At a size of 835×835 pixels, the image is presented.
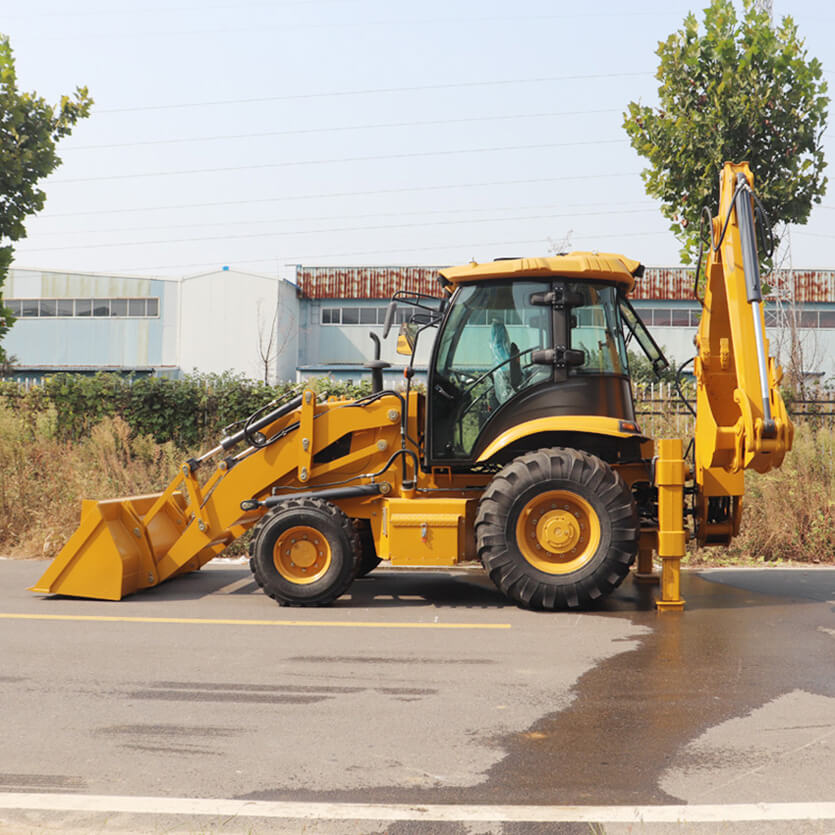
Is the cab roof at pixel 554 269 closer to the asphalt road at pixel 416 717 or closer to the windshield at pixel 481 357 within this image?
the windshield at pixel 481 357

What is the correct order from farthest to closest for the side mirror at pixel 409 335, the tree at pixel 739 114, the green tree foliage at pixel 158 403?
the green tree foliage at pixel 158 403 → the tree at pixel 739 114 → the side mirror at pixel 409 335

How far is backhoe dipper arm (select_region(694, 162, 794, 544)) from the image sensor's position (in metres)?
6.86

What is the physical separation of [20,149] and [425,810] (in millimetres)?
11468

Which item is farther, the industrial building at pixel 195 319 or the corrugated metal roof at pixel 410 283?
the corrugated metal roof at pixel 410 283

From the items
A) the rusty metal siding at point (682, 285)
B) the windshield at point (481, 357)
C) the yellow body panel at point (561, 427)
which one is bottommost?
the yellow body panel at point (561, 427)

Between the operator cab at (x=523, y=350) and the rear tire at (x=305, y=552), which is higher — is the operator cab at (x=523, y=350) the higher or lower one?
the higher one

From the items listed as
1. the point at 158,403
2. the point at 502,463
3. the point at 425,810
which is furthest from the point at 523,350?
the point at 158,403

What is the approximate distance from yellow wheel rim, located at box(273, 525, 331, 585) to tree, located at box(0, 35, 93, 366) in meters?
6.77

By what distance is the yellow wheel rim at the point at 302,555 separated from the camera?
7.80 meters

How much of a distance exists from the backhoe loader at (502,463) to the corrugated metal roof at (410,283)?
34.1m

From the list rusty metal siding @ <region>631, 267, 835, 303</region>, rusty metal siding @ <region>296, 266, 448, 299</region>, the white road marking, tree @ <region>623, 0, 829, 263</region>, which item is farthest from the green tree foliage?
rusty metal siding @ <region>631, 267, 835, 303</region>

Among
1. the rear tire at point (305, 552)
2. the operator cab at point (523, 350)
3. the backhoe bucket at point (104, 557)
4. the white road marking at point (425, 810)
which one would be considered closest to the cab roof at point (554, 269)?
the operator cab at point (523, 350)

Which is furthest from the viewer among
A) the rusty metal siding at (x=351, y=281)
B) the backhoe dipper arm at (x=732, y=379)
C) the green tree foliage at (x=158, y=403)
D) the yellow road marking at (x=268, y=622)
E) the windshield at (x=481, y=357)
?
the rusty metal siding at (x=351, y=281)

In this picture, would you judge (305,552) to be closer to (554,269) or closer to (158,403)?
(554,269)
